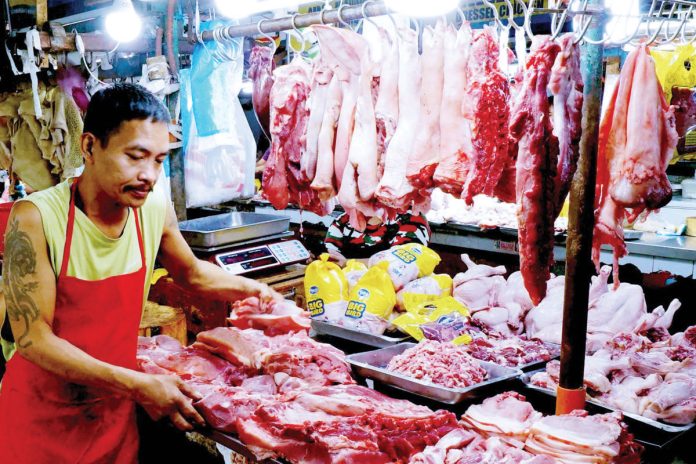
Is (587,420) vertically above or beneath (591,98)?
beneath

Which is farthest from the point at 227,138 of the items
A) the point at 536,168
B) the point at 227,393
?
the point at 536,168

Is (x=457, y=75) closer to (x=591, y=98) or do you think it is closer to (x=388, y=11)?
(x=388, y=11)

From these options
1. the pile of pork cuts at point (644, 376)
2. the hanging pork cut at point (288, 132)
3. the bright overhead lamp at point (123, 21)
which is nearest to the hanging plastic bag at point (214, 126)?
the bright overhead lamp at point (123, 21)

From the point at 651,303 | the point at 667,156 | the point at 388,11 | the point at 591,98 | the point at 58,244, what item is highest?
the point at 388,11

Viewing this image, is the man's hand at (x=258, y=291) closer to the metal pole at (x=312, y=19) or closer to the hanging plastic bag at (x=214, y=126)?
the hanging plastic bag at (x=214, y=126)

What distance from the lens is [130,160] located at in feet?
8.45

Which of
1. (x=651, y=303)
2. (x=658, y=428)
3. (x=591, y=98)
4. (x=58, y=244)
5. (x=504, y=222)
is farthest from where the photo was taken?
(x=504, y=222)

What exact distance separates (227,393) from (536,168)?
1491 millimetres

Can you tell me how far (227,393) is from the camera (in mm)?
2689

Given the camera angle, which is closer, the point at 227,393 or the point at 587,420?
the point at 587,420

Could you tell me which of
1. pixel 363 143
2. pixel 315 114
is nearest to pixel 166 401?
pixel 363 143

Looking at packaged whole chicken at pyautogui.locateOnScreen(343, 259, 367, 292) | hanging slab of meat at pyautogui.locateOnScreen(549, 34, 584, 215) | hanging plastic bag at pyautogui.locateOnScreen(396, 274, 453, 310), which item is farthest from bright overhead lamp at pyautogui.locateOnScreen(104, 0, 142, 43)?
hanging slab of meat at pyautogui.locateOnScreen(549, 34, 584, 215)

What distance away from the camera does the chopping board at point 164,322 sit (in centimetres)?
451

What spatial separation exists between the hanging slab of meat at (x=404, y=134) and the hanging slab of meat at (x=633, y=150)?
3.06 feet
